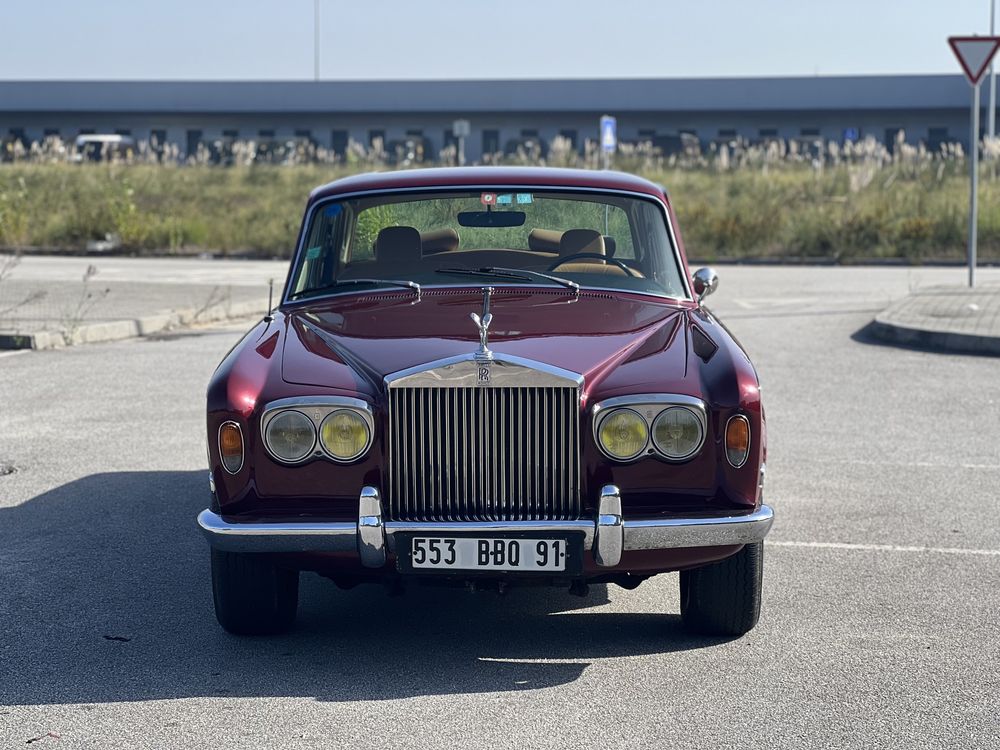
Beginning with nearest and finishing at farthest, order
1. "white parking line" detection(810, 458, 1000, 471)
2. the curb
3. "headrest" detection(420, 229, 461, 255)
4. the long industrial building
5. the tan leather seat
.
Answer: the tan leather seat < "headrest" detection(420, 229, 461, 255) < "white parking line" detection(810, 458, 1000, 471) < the curb < the long industrial building

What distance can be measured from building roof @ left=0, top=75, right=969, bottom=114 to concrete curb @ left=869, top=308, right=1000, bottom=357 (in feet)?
147

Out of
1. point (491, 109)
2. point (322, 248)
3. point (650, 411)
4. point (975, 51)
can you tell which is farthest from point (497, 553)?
point (491, 109)

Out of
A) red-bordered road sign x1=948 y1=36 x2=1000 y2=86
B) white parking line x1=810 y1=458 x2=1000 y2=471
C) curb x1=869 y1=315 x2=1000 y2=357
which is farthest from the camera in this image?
red-bordered road sign x1=948 y1=36 x2=1000 y2=86

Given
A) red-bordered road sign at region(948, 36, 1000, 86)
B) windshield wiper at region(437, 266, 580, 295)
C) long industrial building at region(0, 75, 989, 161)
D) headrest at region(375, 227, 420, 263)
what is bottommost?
windshield wiper at region(437, 266, 580, 295)

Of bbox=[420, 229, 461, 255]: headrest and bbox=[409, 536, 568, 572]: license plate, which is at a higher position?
bbox=[420, 229, 461, 255]: headrest

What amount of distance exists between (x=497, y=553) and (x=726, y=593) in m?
0.93

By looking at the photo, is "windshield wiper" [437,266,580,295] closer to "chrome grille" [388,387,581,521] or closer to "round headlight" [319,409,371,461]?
"chrome grille" [388,387,581,521]

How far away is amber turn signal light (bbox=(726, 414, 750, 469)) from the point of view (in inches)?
192

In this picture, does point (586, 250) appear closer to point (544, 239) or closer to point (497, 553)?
point (544, 239)

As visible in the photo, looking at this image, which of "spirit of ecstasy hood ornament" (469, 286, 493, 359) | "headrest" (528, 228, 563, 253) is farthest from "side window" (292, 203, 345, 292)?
"spirit of ecstasy hood ornament" (469, 286, 493, 359)

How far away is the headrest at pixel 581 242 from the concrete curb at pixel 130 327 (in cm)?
842

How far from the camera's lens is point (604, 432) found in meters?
4.82

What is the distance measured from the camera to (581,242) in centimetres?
641

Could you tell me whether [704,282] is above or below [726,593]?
above
